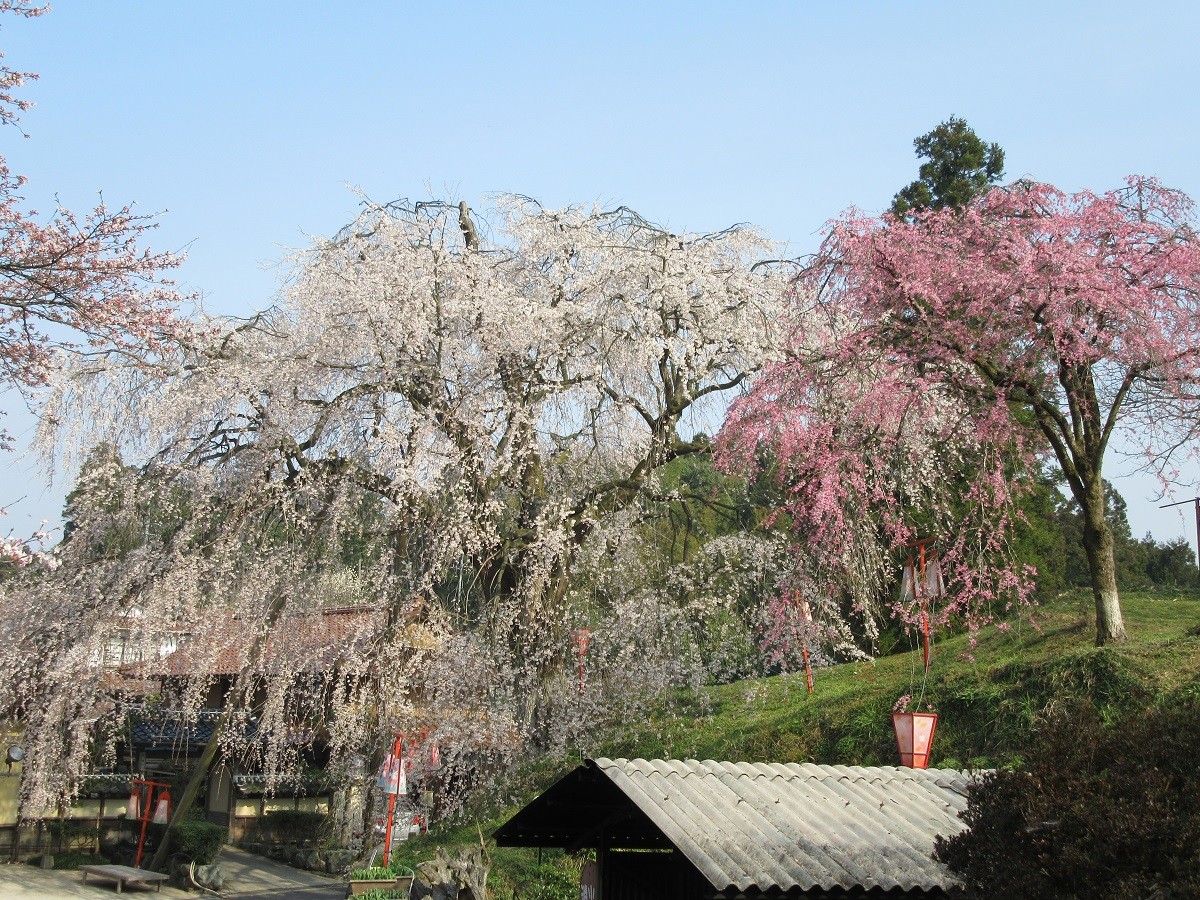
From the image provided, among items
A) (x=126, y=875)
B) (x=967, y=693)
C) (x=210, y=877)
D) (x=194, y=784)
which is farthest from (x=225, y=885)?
(x=967, y=693)

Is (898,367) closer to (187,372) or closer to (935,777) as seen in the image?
(935,777)

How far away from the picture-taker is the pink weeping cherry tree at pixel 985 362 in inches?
413

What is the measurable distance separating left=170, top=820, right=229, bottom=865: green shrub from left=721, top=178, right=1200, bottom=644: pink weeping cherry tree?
1232 cm

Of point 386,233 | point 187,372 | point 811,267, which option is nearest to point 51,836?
point 187,372

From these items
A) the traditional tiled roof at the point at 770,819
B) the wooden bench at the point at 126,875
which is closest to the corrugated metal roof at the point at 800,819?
the traditional tiled roof at the point at 770,819

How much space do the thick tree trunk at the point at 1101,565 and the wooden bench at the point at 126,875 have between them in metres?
14.5

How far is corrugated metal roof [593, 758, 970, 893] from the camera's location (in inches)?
251

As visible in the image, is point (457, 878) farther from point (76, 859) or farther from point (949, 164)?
point (949, 164)

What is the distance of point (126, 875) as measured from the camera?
17047 millimetres

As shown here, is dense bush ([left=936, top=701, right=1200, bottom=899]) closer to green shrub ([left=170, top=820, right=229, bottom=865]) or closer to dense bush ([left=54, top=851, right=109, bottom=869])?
green shrub ([left=170, top=820, right=229, bottom=865])

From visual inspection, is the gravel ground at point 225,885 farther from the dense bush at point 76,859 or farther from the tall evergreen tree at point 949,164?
the tall evergreen tree at point 949,164

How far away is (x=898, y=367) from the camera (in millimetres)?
11727

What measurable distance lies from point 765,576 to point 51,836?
1476 cm

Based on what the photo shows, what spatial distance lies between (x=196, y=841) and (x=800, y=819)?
589 inches
